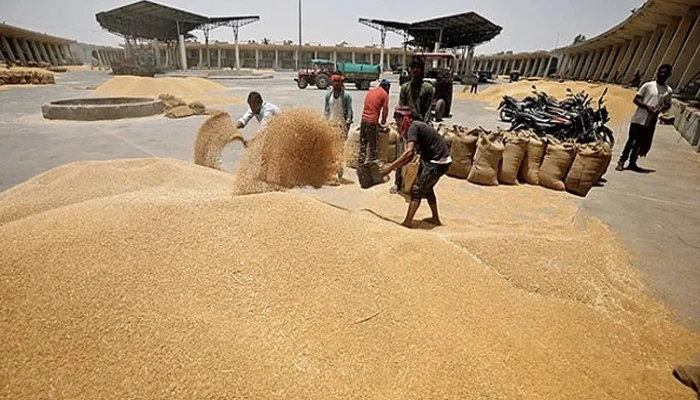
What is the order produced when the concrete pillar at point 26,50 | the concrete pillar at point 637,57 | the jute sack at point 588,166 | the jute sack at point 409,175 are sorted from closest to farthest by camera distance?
the jute sack at point 409,175
the jute sack at point 588,166
the concrete pillar at point 637,57
the concrete pillar at point 26,50

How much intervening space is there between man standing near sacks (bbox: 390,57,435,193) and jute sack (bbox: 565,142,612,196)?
2.01m

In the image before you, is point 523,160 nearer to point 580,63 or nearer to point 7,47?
point 580,63

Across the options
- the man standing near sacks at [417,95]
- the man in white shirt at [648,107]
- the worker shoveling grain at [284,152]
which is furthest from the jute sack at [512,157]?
the worker shoveling grain at [284,152]

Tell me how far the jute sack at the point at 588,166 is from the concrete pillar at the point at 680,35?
52.3ft

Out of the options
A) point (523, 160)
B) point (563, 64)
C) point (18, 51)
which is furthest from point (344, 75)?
point (18, 51)

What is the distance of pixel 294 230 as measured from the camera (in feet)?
7.91

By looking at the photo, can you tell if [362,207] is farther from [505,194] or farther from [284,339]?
[284,339]

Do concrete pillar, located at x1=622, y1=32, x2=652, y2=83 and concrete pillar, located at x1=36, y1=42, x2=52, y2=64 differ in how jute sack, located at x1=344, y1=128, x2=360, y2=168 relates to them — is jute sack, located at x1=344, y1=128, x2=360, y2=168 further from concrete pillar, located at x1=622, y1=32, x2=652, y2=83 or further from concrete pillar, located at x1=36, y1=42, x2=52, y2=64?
concrete pillar, located at x1=36, y1=42, x2=52, y2=64

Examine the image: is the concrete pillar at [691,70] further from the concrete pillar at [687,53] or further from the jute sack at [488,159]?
the jute sack at [488,159]

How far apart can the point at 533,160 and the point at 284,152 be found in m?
3.70

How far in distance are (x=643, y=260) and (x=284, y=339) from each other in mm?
2785

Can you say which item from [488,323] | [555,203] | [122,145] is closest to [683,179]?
[555,203]

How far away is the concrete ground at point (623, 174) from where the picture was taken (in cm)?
284

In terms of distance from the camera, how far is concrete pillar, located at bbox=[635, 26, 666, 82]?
19.8 metres
